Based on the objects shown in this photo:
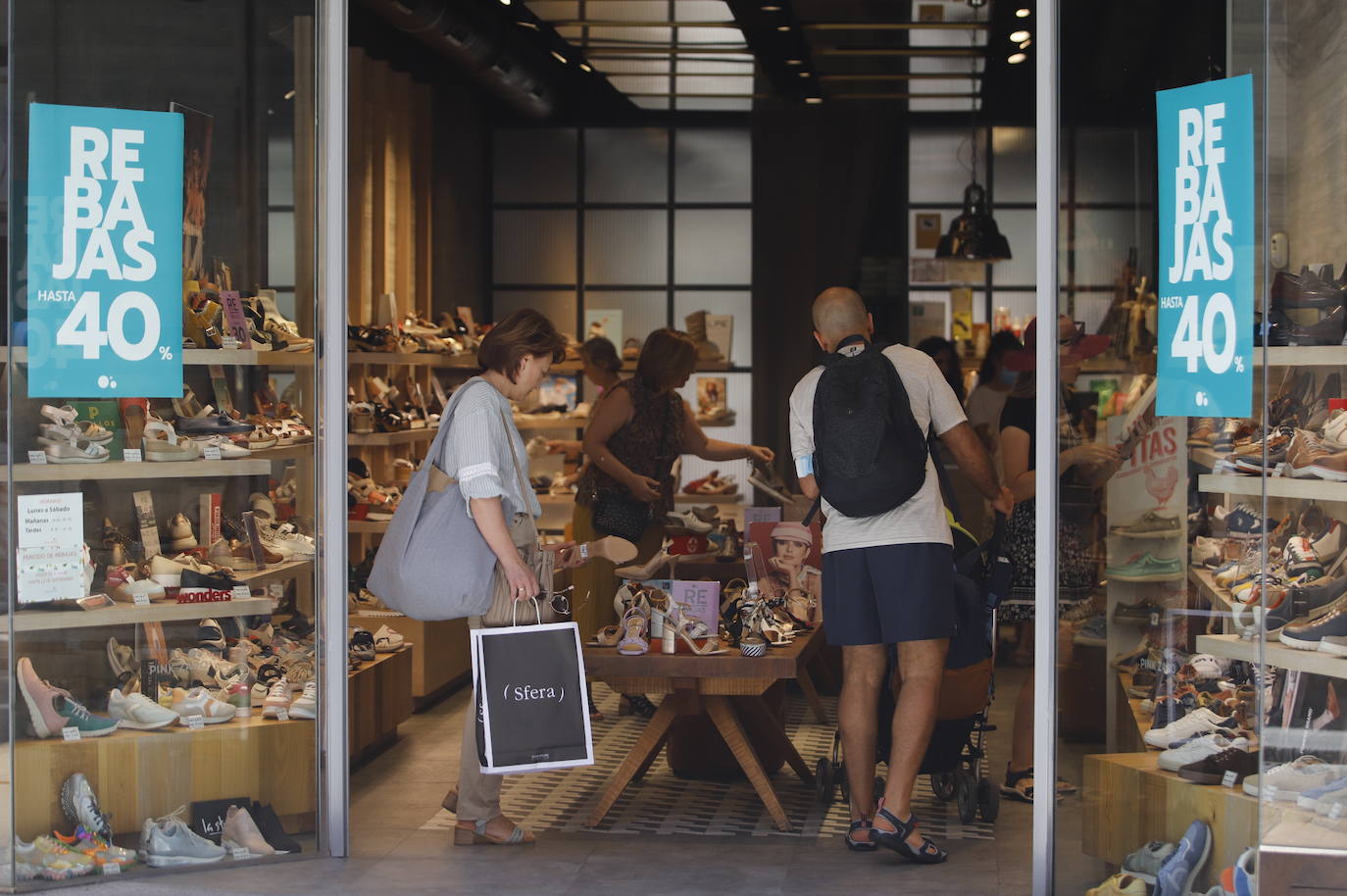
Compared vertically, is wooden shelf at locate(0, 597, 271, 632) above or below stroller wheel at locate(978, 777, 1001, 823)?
above

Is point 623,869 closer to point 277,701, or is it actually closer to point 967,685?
point 277,701

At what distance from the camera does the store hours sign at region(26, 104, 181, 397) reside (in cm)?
386

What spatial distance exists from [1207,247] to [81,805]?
3210mm

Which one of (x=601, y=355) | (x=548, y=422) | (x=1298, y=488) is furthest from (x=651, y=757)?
(x=548, y=422)

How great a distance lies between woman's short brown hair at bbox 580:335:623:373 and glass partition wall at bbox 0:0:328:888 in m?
3.04

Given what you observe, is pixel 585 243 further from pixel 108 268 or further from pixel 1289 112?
pixel 1289 112

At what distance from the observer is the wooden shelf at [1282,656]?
3.30m

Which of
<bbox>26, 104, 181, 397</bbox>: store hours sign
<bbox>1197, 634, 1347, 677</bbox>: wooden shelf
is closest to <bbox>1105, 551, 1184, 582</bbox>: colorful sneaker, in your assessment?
<bbox>1197, 634, 1347, 677</bbox>: wooden shelf

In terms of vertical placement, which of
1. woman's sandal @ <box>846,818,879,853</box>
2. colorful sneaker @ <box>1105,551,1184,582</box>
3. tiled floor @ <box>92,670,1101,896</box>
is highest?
colorful sneaker @ <box>1105,551,1184,582</box>

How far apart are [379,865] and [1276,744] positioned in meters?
2.37

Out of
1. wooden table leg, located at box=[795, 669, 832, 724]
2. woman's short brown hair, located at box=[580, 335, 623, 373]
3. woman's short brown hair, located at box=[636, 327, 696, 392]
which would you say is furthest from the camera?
woman's short brown hair, located at box=[580, 335, 623, 373]

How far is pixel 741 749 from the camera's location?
4.52 metres

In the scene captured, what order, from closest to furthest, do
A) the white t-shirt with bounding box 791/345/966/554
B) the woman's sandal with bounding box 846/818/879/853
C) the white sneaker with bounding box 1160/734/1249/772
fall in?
the white sneaker with bounding box 1160/734/1249/772 < the white t-shirt with bounding box 791/345/966/554 < the woman's sandal with bounding box 846/818/879/853

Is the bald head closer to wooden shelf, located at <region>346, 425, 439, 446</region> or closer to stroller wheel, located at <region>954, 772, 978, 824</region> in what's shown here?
stroller wheel, located at <region>954, 772, 978, 824</region>
